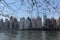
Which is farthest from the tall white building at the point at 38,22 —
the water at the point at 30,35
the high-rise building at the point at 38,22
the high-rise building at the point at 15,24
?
the high-rise building at the point at 15,24

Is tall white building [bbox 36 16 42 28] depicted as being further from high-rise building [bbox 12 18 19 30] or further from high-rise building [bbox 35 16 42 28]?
high-rise building [bbox 12 18 19 30]

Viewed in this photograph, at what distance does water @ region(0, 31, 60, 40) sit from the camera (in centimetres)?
237

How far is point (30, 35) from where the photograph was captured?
2.44 metres

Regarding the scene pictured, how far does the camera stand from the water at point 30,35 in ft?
7.78

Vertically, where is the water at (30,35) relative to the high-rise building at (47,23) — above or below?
below

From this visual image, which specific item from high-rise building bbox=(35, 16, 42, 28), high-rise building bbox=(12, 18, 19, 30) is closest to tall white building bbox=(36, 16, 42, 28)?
high-rise building bbox=(35, 16, 42, 28)

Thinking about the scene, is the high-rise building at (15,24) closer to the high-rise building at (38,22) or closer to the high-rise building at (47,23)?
the high-rise building at (38,22)

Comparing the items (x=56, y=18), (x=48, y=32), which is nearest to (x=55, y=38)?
(x=48, y=32)

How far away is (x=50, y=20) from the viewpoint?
2.51 m

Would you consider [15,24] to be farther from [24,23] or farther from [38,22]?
[38,22]

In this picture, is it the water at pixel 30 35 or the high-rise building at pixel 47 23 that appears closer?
the water at pixel 30 35

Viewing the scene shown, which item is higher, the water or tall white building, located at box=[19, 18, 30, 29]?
tall white building, located at box=[19, 18, 30, 29]

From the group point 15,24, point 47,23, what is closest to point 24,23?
point 15,24

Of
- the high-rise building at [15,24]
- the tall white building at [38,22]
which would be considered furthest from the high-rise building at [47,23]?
the high-rise building at [15,24]
